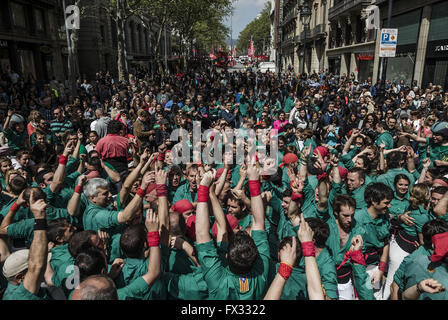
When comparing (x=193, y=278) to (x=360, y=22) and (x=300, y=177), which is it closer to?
(x=300, y=177)

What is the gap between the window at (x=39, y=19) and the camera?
24828 millimetres

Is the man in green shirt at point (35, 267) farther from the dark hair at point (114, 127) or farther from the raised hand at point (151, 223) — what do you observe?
the dark hair at point (114, 127)

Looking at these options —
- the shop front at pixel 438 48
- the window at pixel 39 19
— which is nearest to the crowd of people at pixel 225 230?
the shop front at pixel 438 48

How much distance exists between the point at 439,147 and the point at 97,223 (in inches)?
232

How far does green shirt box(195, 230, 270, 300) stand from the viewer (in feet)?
7.71

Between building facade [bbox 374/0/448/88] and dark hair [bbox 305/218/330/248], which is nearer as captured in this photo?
dark hair [bbox 305/218/330/248]

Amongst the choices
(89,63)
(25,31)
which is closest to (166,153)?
(25,31)

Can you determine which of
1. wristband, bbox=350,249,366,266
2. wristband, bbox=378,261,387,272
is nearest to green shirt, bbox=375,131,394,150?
wristband, bbox=378,261,387,272

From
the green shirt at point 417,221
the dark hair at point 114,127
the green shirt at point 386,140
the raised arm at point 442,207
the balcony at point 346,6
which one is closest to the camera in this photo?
the raised arm at point 442,207

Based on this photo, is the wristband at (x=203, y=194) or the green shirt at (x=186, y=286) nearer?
the green shirt at (x=186, y=286)

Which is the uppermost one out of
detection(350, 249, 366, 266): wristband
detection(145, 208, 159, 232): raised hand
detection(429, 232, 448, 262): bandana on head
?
detection(145, 208, 159, 232): raised hand

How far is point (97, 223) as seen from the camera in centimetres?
328

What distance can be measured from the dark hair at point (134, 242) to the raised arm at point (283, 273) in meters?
1.15

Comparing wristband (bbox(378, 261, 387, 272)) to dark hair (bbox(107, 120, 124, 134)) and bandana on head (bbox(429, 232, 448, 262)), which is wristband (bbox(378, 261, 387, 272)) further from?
dark hair (bbox(107, 120, 124, 134))
